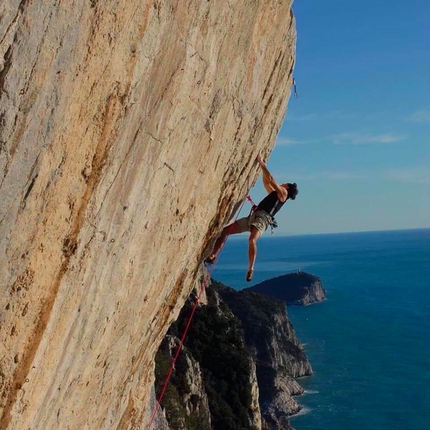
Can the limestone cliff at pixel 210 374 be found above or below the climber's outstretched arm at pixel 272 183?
below

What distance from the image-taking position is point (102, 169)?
5.23 metres

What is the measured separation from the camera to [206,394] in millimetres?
37312

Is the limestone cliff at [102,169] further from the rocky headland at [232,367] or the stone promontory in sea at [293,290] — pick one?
the stone promontory in sea at [293,290]

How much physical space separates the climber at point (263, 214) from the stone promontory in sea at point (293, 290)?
10040 cm

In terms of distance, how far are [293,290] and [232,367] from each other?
2849 inches

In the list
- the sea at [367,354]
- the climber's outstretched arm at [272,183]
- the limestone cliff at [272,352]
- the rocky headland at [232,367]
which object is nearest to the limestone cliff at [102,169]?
the climber's outstretched arm at [272,183]

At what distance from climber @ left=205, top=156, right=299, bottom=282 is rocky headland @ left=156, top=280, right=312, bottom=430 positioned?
58.7 ft

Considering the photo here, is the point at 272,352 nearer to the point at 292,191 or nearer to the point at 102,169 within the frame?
the point at 292,191

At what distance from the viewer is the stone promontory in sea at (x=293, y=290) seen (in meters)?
110

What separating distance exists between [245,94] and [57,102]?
12.7 ft

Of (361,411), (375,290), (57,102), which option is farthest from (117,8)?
(375,290)

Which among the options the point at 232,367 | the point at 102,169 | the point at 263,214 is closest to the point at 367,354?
the point at 232,367

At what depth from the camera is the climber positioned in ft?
32.0

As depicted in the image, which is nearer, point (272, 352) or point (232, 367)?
point (232, 367)
